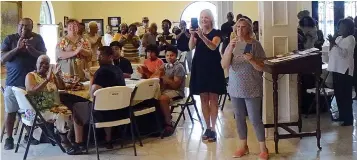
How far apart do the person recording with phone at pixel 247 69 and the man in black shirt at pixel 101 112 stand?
1093mm

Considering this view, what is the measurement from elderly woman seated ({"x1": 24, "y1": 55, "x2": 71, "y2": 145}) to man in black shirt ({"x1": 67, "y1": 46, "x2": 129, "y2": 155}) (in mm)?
128

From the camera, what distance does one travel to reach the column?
5020 mm

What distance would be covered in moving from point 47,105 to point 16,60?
68cm

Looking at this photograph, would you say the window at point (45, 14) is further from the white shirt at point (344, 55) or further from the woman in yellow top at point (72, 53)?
the white shirt at point (344, 55)

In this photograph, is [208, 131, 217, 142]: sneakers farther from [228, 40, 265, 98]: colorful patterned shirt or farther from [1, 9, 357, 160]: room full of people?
[228, 40, 265, 98]: colorful patterned shirt

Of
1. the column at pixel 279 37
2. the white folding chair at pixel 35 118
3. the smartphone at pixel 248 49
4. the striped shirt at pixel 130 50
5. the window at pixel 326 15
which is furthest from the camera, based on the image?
the window at pixel 326 15

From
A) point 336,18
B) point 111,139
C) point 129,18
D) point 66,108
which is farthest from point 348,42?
point 129,18

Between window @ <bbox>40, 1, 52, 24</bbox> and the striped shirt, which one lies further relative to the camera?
window @ <bbox>40, 1, 52, 24</bbox>

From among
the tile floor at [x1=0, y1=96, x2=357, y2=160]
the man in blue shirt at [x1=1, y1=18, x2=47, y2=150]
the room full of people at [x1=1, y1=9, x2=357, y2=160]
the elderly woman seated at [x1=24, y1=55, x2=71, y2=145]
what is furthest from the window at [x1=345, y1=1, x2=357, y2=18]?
the elderly woman seated at [x1=24, y1=55, x2=71, y2=145]

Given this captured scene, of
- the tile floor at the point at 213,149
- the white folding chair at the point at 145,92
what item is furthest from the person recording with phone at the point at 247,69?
the white folding chair at the point at 145,92

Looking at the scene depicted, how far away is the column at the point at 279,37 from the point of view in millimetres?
5020

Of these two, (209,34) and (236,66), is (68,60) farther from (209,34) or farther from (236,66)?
(236,66)

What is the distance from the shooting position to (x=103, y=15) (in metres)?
14.6

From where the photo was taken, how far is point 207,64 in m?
5.04
